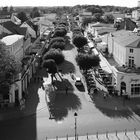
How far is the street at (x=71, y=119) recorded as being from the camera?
105 feet

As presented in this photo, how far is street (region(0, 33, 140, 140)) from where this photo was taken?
3209 cm

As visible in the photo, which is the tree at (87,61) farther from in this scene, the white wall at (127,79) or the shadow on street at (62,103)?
the white wall at (127,79)

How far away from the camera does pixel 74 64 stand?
68.2m

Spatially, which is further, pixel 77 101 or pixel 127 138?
pixel 77 101

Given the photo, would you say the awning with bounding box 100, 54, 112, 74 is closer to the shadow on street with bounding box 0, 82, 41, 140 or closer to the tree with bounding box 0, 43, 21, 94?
the shadow on street with bounding box 0, 82, 41, 140

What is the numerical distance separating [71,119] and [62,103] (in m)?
6.09

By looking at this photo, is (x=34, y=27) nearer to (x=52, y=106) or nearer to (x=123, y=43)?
(x=123, y=43)

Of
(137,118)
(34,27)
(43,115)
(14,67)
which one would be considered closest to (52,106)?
(43,115)

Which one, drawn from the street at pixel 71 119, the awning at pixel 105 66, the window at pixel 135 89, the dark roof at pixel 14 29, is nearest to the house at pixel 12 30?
the dark roof at pixel 14 29

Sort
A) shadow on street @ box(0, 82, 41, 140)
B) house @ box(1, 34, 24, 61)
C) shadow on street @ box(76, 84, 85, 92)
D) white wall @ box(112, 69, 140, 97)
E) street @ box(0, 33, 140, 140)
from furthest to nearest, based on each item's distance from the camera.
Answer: shadow on street @ box(76, 84, 85, 92), house @ box(1, 34, 24, 61), white wall @ box(112, 69, 140, 97), street @ box(0, 33, 140, 140), shadow on street @ box(0, 82, 41, 140)

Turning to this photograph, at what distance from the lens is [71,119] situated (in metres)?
35.7

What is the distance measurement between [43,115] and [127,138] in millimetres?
12045

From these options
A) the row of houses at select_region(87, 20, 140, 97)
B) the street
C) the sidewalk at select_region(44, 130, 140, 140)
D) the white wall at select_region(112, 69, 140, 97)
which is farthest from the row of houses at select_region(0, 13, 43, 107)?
the white wall at select_region(112, 69, 140, 97)

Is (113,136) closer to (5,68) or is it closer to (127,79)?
(5,68)
